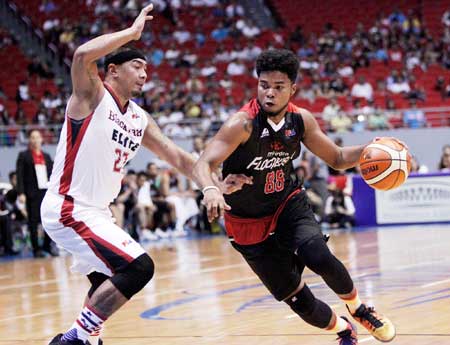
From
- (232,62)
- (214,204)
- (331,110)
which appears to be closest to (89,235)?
(214,204)

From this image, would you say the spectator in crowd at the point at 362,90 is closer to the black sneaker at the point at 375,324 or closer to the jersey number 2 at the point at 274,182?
the jersey number 2 at the point at 274,182

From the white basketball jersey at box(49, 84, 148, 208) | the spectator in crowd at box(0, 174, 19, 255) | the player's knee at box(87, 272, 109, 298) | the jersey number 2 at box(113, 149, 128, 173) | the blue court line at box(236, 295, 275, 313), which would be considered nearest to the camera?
the white basketball jersey at box(49, 84, 148, 208)

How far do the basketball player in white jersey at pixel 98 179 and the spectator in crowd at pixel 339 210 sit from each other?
46.4 ft

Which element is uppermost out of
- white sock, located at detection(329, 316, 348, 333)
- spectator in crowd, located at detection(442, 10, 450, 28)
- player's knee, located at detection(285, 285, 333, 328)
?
spectator in crowd, located at detection(442, 10, 450, 28)

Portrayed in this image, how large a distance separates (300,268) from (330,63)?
21164mm

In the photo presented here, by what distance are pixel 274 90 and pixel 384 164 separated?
0.96 meters

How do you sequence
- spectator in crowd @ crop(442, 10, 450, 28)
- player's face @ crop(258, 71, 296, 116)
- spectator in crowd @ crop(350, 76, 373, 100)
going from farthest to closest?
spectator in crowd @ crop(442, 10, 450, 28) → spectator in crowd @ crop(350, 76, 373, 100) → player's face @ crop(258, 71, 296, 116)

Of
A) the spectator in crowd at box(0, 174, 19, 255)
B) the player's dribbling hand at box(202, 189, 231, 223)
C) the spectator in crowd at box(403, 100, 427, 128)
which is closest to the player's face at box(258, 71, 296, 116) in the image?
the player's dribbling hand at box(202, 189, 231, 223)

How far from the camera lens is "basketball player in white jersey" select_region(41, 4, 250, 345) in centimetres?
606

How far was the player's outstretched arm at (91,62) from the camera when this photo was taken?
19.4 feet

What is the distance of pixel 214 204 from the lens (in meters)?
5.77

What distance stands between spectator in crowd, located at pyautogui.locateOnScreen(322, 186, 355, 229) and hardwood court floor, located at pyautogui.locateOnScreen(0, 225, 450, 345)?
4141 mm

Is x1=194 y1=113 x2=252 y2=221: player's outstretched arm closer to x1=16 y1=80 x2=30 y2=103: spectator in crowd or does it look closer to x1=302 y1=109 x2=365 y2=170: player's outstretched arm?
x1=302 y1=109 x2=365 y2=170: player's outstretched arm

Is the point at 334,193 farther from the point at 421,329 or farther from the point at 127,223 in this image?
the point at 421,329
